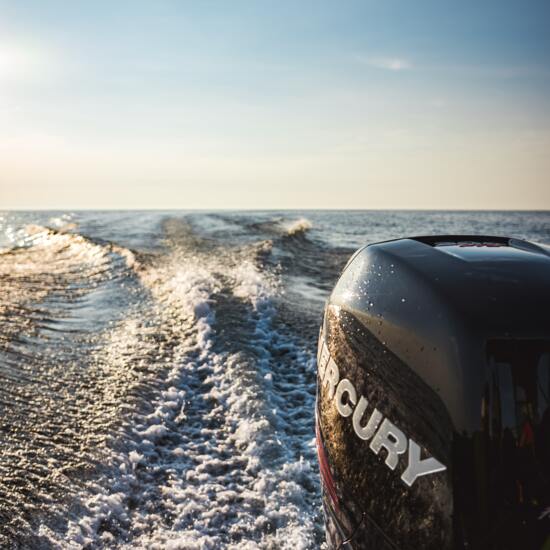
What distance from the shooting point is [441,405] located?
128cm

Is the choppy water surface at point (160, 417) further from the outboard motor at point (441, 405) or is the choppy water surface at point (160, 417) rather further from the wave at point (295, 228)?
the wave at point (295, 228)

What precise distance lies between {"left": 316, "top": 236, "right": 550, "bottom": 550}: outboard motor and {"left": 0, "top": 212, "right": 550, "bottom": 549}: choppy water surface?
2.99 ft

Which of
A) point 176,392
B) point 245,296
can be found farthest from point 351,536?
point 245,296

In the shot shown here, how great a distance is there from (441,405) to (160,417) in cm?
245

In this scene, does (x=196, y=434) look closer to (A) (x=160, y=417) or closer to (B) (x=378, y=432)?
(A) (x=160, y=417)

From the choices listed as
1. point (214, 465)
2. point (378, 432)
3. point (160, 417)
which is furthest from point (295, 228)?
point (378, 432)

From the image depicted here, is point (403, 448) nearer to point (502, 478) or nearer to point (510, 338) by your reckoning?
point (502, 478)

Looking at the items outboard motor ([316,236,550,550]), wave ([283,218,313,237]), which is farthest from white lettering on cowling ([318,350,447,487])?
wave ([283,218,313,237])

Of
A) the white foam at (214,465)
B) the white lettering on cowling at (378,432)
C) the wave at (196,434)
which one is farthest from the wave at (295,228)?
the white lettering on cowling at (378,432)

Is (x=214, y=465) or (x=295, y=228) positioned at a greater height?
(x=295, y=228)

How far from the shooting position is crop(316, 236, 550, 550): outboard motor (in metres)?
1.16

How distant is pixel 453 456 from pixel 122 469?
2.06 m

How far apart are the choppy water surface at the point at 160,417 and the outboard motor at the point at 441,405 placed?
912 mm

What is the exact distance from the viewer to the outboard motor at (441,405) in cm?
116
